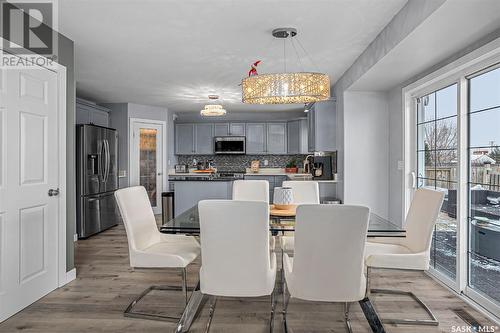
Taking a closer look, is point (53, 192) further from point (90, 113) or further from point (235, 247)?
point (90, 113)

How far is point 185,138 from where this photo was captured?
8.39 metres

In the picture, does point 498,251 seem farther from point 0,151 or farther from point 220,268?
point 0,151

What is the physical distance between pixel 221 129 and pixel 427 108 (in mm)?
5277

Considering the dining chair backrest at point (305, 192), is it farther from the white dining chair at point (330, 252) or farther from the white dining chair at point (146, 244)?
the white dining chair at point (330, 252)

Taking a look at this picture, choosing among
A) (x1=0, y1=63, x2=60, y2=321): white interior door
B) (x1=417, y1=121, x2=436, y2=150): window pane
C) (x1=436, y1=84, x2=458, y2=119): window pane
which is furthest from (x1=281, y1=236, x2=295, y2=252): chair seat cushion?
(x1=0, y1=63, x2=60, y2=321): white interior door

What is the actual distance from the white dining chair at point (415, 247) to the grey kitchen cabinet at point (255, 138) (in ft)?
18.1

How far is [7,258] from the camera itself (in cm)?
265

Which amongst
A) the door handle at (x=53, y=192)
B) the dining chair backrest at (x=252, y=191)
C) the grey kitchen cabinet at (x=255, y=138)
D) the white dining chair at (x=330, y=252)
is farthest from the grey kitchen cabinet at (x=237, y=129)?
the white dining chair at (x=330, y=252)

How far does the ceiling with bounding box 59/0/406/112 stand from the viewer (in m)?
2.75

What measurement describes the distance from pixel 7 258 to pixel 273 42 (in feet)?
9.66

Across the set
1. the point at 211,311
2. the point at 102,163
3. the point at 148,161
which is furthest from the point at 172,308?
the point at 148,161

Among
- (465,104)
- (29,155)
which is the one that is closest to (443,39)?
(465,104)

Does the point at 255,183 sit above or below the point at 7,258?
above

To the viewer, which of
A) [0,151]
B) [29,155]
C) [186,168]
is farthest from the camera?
[186,168]
